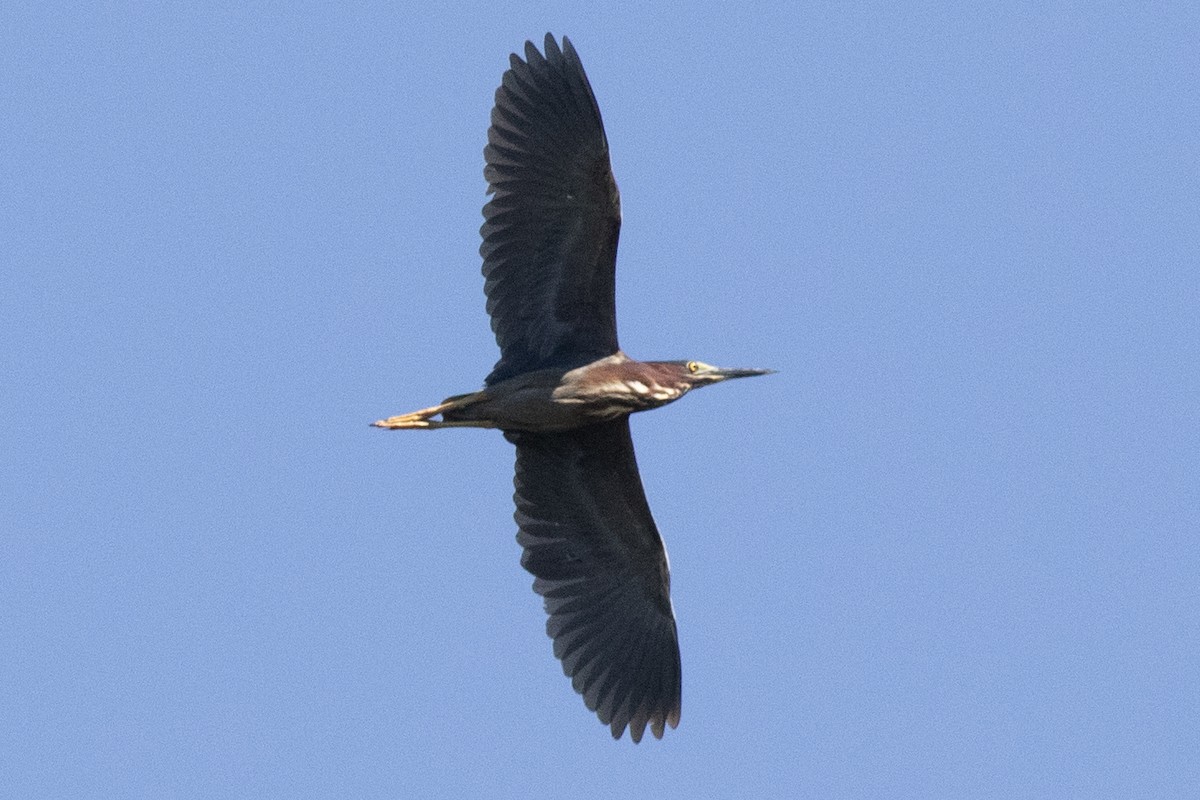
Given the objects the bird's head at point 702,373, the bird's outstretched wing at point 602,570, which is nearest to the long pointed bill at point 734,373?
the bird's head at point 702,373

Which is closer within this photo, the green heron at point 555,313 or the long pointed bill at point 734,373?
the green heron at point 555,313

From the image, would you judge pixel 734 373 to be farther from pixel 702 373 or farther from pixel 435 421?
pixel 435 421

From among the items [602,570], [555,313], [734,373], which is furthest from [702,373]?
[602,570]

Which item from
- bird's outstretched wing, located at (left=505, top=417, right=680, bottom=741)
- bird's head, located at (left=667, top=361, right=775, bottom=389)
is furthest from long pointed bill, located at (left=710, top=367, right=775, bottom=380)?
bird's outstretched wing, located at (left=505, top=417, right=680, bottom=741)

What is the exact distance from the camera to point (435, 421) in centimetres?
1343

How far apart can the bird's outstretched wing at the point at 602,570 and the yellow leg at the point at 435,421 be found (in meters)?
0.51

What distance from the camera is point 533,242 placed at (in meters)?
13.4

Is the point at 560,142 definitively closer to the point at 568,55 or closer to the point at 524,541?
the point at 568,55

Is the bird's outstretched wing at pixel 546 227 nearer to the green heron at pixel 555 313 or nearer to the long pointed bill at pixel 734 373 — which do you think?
the green heron at pixel 555 313

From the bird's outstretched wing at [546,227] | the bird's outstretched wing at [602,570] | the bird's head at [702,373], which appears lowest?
the bird's outstretched wing at [602,570]

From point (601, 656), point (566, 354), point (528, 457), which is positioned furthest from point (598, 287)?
point (601, 656)

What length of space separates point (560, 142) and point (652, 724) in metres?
4.15

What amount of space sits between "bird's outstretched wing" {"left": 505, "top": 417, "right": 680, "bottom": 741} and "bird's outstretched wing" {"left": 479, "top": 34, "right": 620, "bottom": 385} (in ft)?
2.43

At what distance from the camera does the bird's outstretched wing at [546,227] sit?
43.6 feet
